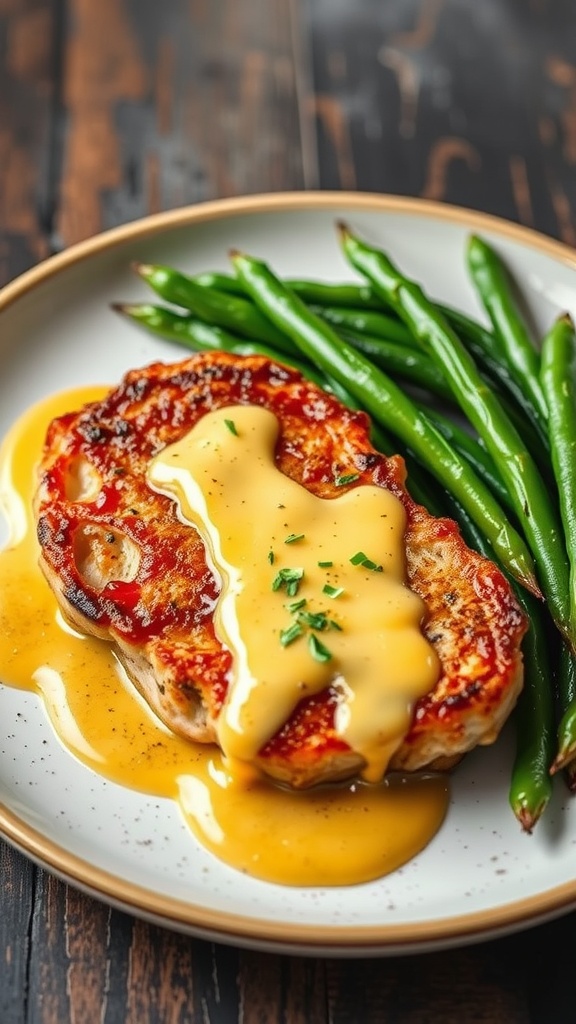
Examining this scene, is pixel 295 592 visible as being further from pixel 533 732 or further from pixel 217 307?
pixel 217 307

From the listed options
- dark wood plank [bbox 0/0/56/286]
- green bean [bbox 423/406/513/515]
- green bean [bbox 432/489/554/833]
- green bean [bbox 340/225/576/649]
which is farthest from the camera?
dark wood plank [bbox 0/0/56/286]

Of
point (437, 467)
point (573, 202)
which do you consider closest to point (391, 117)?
point (573, 202)

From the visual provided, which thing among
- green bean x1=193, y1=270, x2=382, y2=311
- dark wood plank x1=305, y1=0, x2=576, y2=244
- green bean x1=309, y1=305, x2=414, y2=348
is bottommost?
green bean x1=309, y1=305, x2=414, y2=348

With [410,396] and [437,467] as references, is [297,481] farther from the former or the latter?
[410,396]

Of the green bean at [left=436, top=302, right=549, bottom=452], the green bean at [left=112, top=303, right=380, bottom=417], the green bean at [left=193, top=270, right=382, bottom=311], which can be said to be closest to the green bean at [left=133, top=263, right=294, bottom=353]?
the green bean at [left=112, top=303, right=380, bottom=417]

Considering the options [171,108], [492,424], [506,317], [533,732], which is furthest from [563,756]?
[171,108]

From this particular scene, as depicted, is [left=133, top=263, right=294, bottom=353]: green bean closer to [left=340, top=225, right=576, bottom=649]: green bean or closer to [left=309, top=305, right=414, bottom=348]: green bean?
[left=309, top=305, right=414, bottom=348]: green bean
